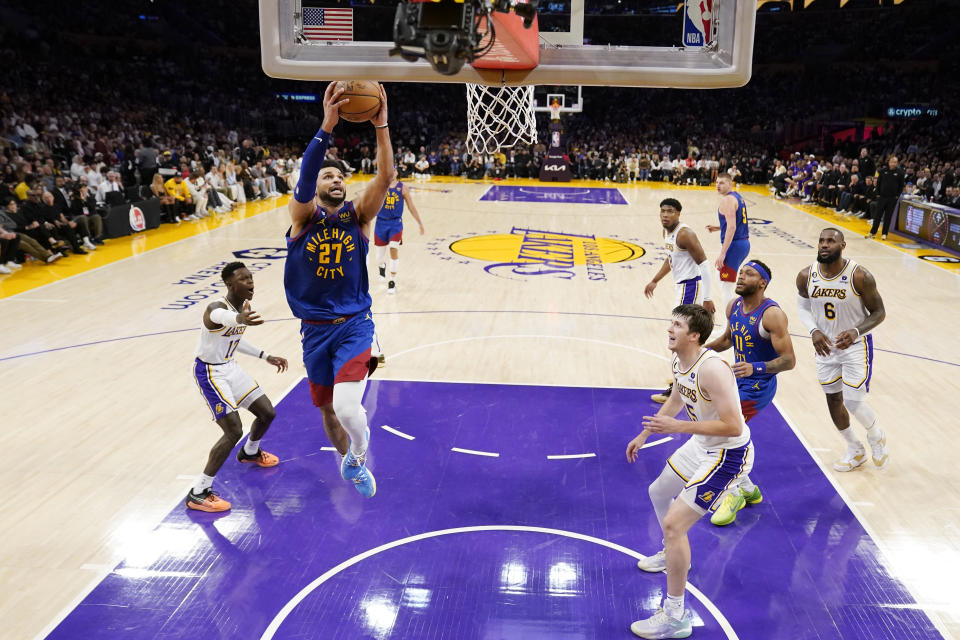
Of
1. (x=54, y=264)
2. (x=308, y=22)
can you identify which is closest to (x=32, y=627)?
(x=308, y=22)

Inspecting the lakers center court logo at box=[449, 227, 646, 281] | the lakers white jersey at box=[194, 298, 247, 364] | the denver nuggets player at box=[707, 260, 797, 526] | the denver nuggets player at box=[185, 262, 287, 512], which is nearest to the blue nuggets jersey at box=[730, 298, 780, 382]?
the denver nuggets player at box=[707, 260, 797, 526]

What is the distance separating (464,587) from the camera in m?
4.12

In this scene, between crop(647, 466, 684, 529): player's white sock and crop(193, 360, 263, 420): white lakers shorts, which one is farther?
crop(193, 360, 263, 420): white lakers shorts

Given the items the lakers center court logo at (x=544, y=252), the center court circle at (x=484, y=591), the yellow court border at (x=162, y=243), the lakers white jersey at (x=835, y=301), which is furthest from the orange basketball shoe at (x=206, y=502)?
the lakers center court logo at (x=544, y=252)

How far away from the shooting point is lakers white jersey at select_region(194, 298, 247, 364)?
16.0 feet

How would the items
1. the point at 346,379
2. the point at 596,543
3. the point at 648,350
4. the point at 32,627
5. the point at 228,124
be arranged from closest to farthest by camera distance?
the point at 32,627 → the point at 346,379 → the point at 596,543 → the point at 648,350 → the point at 228,124

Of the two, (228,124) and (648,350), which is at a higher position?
(228,124)

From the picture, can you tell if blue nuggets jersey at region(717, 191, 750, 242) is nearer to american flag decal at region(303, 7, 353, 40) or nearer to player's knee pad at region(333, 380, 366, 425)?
american flag decal at region(303, 7, 353, 40)

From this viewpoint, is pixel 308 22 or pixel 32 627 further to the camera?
pixel 308 22

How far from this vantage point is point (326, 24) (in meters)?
4.86

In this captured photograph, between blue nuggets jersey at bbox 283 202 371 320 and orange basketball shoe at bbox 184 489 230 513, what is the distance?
151cm

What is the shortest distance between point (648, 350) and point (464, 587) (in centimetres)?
473

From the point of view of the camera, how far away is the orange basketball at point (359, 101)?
391 centimetres

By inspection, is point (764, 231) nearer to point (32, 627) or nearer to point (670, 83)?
point (670, 83)
